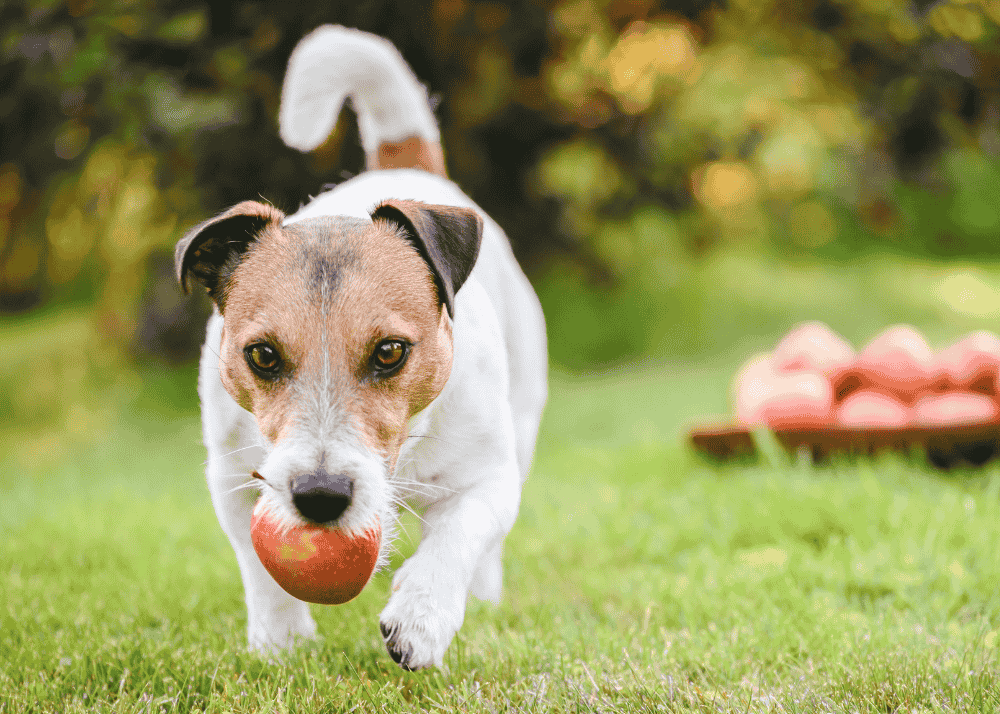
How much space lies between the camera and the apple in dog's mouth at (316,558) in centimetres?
175

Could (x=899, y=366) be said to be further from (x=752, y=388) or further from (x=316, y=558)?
(x=316, y=558)

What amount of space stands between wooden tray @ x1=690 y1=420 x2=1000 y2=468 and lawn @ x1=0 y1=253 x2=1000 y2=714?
0.30 ft

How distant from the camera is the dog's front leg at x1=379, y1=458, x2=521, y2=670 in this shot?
1.86 m

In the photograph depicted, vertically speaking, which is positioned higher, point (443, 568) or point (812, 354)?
point (443, 568)

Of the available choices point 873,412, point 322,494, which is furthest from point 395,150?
point 873,412

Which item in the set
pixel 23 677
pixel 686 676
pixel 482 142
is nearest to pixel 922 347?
pixel 686 676

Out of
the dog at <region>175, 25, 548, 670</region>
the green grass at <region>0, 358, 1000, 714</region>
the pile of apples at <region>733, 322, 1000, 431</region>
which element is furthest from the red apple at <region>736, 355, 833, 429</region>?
the dog at <region>175, 25, 548, 670</region>

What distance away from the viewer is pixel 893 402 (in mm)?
4656

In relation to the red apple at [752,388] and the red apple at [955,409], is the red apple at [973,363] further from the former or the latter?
the red apple at [752,388]

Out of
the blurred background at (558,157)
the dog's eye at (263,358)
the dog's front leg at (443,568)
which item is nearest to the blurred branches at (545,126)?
the blurred background at (558,157)

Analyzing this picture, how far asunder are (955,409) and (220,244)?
3.90 m

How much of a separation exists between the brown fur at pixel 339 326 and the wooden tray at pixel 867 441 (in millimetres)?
2873

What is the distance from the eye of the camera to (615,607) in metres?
2.91

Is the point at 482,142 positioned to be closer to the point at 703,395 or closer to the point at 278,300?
the point at 703,395
